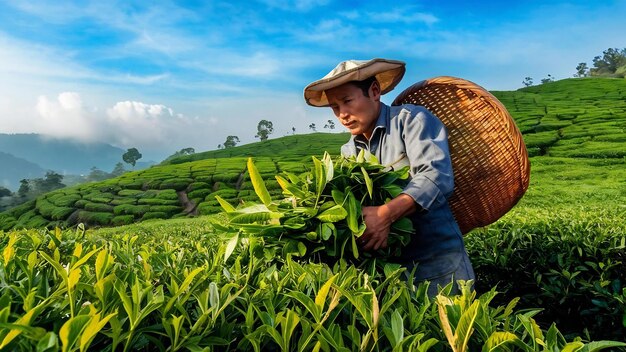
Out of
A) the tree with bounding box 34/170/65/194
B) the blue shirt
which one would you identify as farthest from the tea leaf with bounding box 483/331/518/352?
the tree with bounding box 34/170/65/194

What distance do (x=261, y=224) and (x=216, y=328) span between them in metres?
0.76

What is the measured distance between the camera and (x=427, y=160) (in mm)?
2141

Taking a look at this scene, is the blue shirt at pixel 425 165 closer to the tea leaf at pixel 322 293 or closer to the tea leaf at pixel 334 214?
the tea leaf at pixel 334 214

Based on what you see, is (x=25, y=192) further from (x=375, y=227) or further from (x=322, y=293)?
(x=322, y=293)

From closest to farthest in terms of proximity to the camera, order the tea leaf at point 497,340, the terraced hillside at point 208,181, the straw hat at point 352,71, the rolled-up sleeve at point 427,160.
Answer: the tea leaf at point 497,340 < the rolled-up sleeve at point 427,160 < the straw hat at point 352,71 < the terraced hillside at point 208,181

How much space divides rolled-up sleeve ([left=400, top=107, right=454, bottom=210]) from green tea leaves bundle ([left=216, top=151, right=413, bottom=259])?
0.43 ft

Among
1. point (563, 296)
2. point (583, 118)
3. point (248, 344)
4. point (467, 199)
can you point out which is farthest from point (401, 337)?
point (583, 118)

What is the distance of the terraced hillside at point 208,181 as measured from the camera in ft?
83.9

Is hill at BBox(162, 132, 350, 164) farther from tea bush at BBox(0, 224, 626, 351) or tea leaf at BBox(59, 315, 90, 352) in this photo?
tea leaf at BBox(59, 315, 90, 352)

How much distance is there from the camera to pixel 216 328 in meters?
1.01

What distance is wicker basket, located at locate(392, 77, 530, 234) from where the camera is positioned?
2521 millimetres

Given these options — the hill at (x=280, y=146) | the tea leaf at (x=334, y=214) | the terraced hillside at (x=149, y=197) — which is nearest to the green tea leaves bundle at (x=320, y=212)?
the tea leaf at (x=334, y=214)

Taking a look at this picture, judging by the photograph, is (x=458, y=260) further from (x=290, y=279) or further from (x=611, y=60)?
(x=611, y=60)

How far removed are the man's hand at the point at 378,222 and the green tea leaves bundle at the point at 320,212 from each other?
0.13 ft
